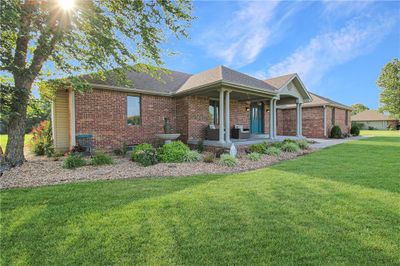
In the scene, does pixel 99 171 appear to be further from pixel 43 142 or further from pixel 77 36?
pixel 43 142

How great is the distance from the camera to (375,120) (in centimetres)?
4619

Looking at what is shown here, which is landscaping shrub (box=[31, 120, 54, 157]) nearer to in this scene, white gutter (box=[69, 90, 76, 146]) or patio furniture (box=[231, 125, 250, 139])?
white gutter (box=[69, 90, 76, 146])

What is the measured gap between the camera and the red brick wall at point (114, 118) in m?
9.12

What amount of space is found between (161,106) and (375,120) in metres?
54.4

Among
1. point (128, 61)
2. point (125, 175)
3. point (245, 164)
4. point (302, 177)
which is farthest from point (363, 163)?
point (128, 61)

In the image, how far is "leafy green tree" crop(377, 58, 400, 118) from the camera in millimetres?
32906

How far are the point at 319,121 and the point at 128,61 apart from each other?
17.5m

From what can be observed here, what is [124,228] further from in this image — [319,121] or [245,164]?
[319,121]

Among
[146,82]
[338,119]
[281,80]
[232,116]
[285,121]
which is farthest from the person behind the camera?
[338,119]

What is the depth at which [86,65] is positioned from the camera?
763cm

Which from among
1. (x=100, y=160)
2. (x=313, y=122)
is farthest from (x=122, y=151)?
(x=313, y=122)

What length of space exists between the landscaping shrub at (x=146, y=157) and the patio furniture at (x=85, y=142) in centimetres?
285

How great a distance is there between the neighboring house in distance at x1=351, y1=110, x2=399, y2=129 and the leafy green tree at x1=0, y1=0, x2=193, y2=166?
54249mm

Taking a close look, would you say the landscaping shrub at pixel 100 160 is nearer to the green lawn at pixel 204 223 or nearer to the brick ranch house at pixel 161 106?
the green lawn at pixel 204 223
